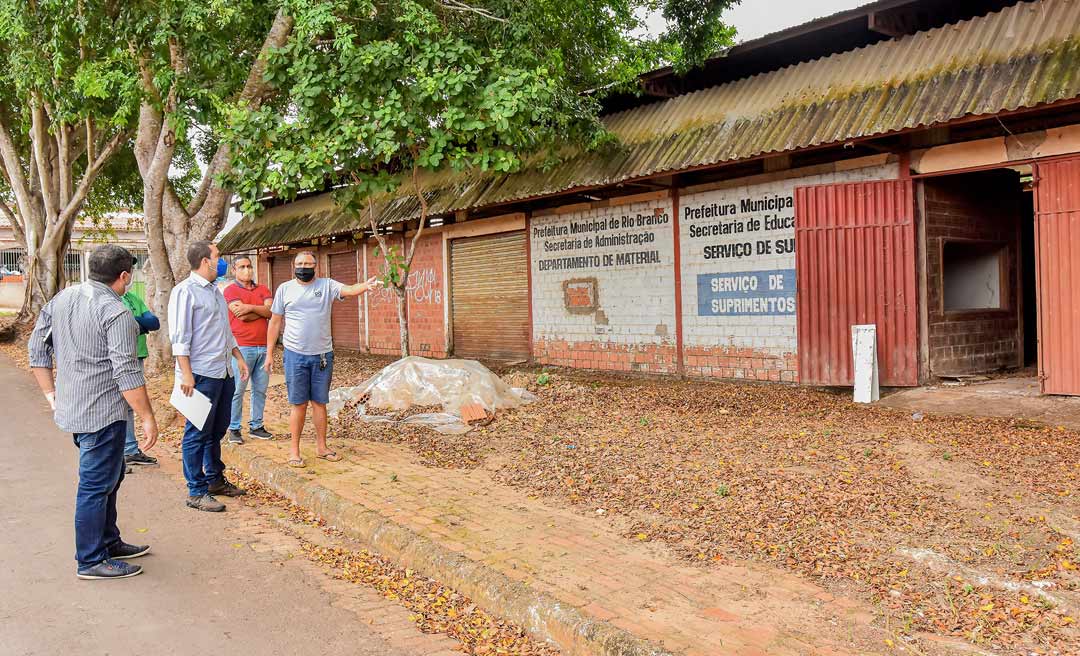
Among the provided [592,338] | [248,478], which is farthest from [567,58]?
[248,478]

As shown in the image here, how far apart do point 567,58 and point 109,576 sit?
34.4 feet

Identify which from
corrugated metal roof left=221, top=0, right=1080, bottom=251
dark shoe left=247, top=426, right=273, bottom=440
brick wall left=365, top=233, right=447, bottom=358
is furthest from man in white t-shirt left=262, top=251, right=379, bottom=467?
brick wall left=365, top=233, right=447, bottom=358

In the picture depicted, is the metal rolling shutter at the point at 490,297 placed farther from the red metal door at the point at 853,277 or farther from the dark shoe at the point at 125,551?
the dark shoe at the point at 125,551

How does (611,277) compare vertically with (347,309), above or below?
above

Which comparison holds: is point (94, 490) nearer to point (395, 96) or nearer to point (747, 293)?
point (395, 96)

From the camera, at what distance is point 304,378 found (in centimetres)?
666

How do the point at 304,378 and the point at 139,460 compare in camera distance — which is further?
the point at 139,460

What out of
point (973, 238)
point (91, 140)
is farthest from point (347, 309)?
point (973, 238)

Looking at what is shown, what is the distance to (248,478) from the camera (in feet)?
23.1

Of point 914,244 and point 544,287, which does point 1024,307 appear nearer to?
point 914,244

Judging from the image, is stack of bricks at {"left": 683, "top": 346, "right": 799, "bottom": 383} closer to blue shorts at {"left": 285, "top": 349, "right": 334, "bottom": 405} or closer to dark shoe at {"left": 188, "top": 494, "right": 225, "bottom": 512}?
blue shorts at {"left": 285, "top": 349, "right": 334, "bottom": 405}

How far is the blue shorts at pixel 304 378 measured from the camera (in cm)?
663

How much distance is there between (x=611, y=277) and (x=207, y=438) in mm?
7586

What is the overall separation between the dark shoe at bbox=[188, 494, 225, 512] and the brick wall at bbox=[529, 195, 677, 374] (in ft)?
23.2
